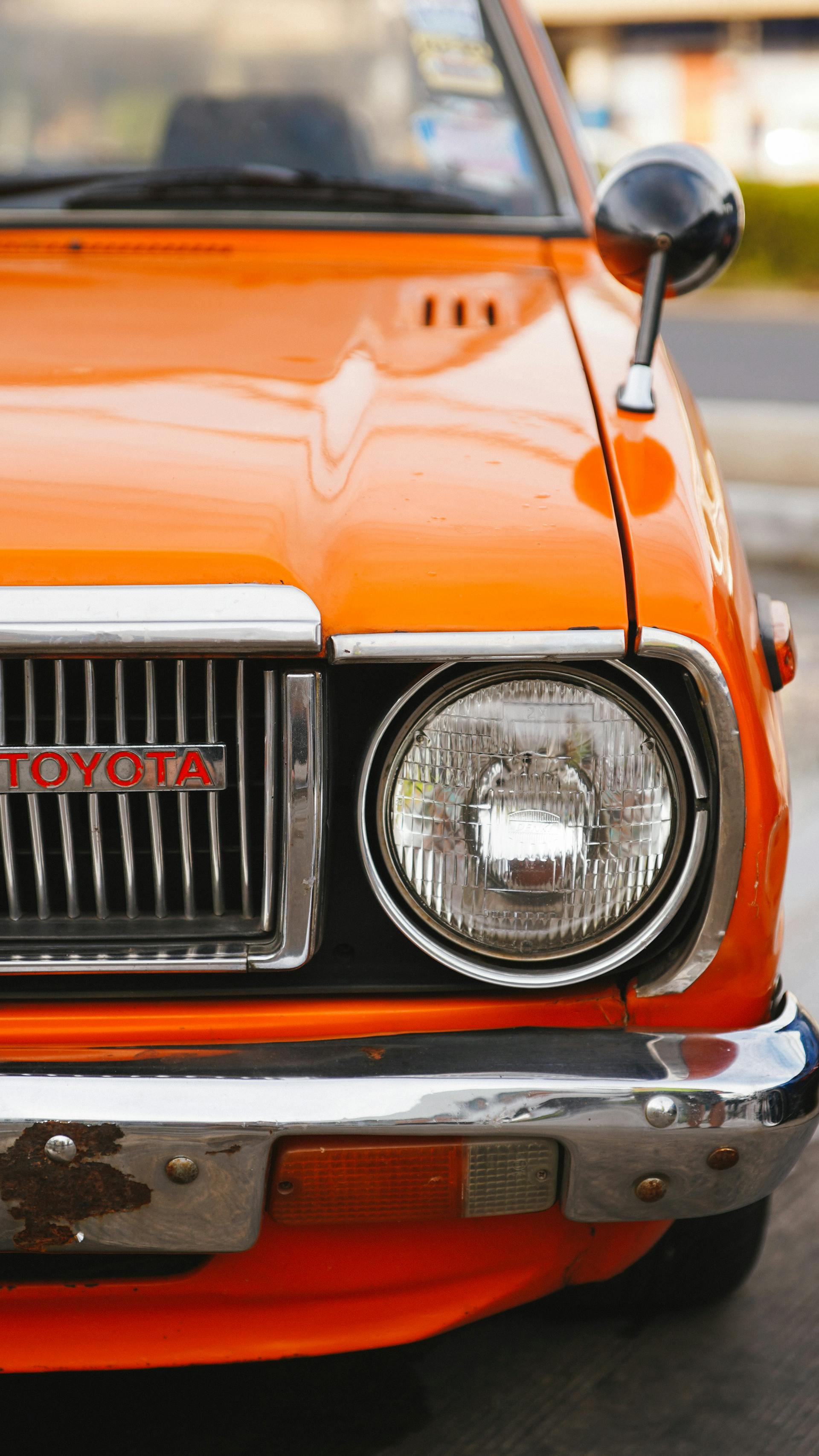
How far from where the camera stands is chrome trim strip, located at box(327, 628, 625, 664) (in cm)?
143

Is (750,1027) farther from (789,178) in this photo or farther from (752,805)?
(789,178)

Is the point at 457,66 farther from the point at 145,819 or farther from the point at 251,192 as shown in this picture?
the point at 145,819

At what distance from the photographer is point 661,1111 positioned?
147 centimetres

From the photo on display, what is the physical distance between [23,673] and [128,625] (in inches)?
5.7

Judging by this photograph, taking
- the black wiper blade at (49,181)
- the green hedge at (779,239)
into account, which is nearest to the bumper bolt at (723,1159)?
the black wiper blade at (49,181)

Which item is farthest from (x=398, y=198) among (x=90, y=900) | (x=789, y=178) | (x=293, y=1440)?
(x=789, y=178)

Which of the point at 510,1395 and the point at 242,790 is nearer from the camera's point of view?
the point at 242,790

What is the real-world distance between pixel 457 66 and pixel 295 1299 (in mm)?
2067

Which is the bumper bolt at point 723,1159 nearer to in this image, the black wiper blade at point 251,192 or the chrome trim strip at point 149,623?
the chrome trim strip at point 149,623

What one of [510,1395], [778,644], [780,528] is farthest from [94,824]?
[780,528]

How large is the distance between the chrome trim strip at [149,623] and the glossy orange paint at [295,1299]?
1.98 feet

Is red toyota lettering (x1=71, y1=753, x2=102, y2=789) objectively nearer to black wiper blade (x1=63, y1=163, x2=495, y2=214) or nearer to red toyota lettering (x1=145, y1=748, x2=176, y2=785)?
red toyota lettering (x1=145, y1=748, x2=176, y2=785)

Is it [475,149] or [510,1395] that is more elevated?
[475,149]

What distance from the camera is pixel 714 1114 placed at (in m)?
1.48
